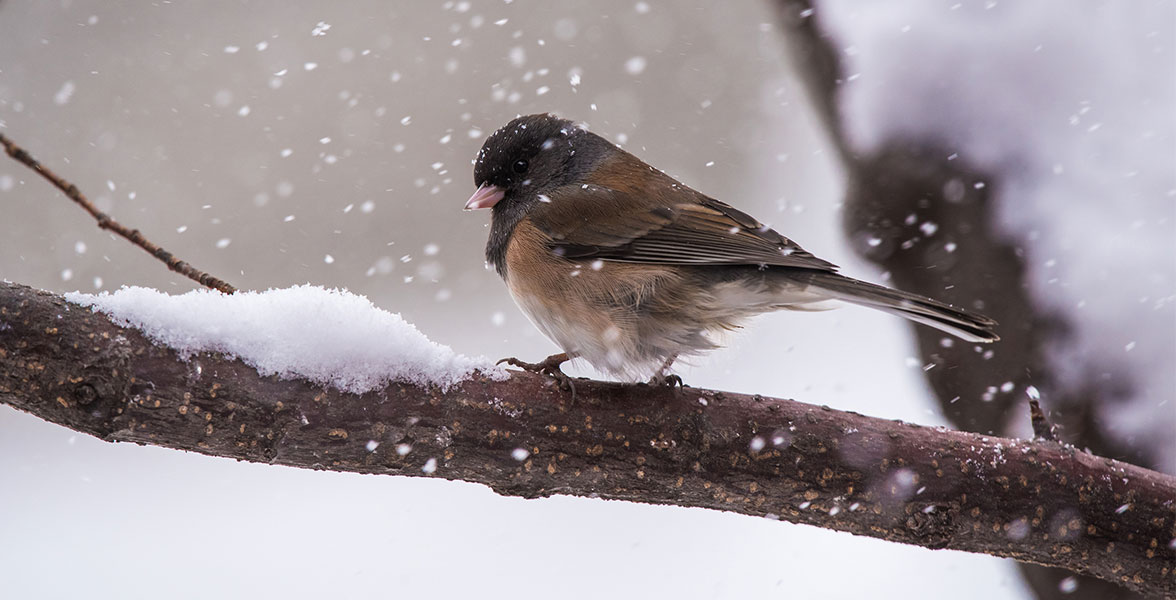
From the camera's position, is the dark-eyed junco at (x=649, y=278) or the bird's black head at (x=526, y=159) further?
the bird's black head at (x=526, y=159)

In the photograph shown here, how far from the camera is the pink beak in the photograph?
1.94 meters

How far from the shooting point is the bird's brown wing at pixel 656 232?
1.71 metres

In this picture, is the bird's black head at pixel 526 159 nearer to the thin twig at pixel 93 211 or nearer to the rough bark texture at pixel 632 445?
the rough bark texture at pixel 632 445

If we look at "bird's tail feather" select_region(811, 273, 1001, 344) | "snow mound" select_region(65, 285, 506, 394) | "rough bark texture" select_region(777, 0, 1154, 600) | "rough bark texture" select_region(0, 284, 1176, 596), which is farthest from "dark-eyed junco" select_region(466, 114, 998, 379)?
"rough bark texture" select_region(777, 0, 1154, 600)

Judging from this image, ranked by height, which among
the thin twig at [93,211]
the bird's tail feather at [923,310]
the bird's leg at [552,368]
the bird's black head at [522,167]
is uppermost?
the thin twig at [93,211]

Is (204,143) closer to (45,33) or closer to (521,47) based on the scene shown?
(45,33)

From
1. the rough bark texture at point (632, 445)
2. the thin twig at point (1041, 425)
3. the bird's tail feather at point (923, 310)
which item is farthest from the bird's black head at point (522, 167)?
the thin twig at point (1041, 425)

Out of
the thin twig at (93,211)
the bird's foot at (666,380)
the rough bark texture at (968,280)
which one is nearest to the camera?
the thin twig at (93,211)

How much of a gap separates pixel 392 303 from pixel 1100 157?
104 inches

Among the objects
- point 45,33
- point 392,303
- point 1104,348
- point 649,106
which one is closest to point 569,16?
point 649,106

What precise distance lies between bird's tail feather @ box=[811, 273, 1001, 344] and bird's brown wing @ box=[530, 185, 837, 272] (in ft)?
0.35

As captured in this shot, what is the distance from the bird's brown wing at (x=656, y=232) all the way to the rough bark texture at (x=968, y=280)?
50cm

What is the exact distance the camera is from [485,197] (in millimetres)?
1960

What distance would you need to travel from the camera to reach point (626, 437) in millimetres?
1422
